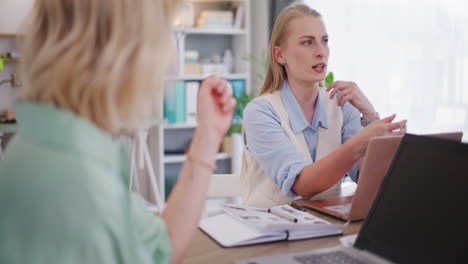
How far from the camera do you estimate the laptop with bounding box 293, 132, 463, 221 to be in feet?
4.33

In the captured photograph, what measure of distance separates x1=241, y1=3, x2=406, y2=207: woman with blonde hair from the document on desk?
0.37 metres

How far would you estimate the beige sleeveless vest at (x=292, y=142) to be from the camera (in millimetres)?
1886

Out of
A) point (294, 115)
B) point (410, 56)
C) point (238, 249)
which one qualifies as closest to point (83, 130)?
point (238, 249)

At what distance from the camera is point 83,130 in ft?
2.47

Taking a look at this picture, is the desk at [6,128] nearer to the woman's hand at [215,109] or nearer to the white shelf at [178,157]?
the white shelf at [178,157]

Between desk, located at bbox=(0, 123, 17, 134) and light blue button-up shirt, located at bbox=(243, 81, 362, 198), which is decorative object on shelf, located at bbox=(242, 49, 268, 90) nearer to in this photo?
desk, located at bbox=(0, 123, 17, 134)

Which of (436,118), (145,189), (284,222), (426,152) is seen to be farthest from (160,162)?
(426,152)

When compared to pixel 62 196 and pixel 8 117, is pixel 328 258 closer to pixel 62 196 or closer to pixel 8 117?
pixel 62 196

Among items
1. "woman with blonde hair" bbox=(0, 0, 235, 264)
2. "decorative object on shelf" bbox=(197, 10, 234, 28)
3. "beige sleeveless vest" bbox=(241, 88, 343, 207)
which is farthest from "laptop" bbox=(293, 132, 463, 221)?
"decorative object on shelf" bbox=(197, 10, 234, 28)

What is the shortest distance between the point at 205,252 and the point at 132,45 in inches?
22.3

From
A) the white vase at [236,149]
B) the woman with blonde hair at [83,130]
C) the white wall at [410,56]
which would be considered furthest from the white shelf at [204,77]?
the woman with blonde hair at [83,130]

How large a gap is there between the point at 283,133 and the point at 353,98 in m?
0.33

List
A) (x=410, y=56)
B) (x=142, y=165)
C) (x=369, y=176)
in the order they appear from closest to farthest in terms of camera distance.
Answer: (x=369, y=176) → (x=410, y=56) → (x=142, y=165)

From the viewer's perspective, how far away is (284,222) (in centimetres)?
125
